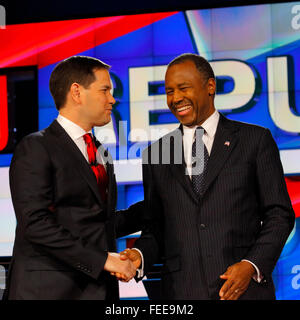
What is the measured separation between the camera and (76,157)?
253cm

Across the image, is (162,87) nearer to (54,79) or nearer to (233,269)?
(54,79)

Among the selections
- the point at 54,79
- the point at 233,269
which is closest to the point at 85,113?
the point at 54,79

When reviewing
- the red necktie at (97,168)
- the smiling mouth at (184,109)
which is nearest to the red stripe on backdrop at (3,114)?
the red necktie at (97,168)

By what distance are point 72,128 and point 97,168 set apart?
23 centimetres

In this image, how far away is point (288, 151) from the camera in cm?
579

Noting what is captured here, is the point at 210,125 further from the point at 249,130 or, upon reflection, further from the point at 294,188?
the point at 294,188

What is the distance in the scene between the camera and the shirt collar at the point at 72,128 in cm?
264

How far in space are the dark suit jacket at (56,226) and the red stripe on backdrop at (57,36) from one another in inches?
151

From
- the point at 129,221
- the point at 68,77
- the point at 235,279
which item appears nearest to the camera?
the point at 235,279

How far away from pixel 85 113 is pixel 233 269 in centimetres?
101

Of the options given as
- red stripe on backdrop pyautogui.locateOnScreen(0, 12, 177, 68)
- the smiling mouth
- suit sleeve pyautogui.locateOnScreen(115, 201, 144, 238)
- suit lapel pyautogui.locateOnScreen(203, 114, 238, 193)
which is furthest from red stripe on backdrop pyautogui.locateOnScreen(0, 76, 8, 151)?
suit lapel pyautogui.locateOnScreen(203, 114, 238, 193)

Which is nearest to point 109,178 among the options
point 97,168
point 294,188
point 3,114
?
point 97,168

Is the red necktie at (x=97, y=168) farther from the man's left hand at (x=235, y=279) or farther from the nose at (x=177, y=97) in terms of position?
the man's left hand at (x=235, y=279)

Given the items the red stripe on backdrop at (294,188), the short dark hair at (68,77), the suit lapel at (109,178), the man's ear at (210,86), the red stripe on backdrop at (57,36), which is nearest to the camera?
the suit lapel at (109,178)
